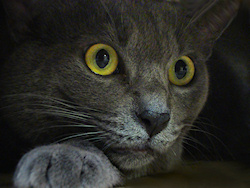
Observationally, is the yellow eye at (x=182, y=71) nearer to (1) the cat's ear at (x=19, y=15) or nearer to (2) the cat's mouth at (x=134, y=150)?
(2) the cat's mouth at (x=134, y=150)

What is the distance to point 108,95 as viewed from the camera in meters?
0.95

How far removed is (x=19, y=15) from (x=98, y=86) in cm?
37

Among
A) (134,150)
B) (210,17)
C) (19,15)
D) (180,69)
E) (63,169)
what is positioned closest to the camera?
(63,169)

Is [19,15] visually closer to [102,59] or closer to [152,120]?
[102,59]

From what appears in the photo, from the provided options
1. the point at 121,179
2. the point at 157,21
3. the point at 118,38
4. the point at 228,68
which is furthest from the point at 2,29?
the point at 228,68

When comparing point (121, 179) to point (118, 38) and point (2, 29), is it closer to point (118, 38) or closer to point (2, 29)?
point (118, 38)

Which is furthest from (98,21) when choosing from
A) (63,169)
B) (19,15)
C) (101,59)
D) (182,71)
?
(63,169)

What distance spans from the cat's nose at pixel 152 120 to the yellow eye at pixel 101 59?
195 mm

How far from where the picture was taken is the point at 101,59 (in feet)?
3.23

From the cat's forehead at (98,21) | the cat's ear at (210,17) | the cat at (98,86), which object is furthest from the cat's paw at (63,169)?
the cat's ear at (210,17)

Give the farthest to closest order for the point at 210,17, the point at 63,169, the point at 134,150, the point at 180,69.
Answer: the point at 210,17 → the point at 180,69 → the point at 134,150 → the point at 63,169

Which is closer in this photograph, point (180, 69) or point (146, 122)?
point (146, 122)

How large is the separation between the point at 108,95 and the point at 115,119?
0.08m

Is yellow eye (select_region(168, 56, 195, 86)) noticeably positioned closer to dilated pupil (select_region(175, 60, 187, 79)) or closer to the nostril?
dilated pupil (select_region(175, 60, 187, 79))
